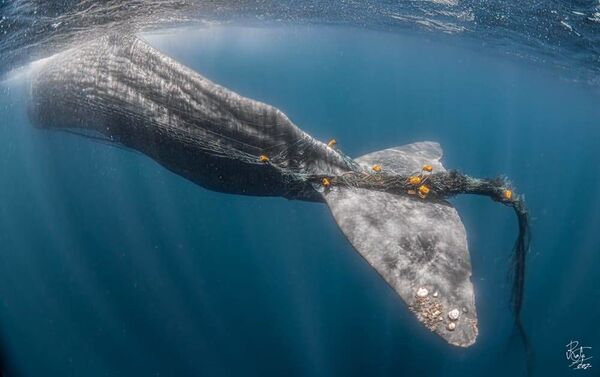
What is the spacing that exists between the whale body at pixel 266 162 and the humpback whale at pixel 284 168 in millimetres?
16

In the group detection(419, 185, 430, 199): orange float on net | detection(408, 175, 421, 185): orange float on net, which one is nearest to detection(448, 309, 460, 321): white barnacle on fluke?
detection(419, 185, 430, 199): orange float on net

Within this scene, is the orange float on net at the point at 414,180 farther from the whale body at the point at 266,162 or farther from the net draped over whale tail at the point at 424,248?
the whale body at the point at 266,162

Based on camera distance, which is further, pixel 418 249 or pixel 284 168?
pixel 284 168

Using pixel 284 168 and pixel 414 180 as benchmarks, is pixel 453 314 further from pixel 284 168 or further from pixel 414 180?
pixel 284 168

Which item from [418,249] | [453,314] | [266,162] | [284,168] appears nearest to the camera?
[453,314]

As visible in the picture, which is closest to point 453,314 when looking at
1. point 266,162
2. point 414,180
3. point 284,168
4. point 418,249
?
point 418,249

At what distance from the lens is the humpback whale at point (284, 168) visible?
4945 mm

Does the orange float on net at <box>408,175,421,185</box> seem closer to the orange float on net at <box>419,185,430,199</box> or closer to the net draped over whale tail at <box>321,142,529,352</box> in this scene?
the orange float on net at <box>419,185,430,199</box>

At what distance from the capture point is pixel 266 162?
6.34 metres

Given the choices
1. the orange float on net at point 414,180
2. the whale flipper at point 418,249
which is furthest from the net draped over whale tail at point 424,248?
the orange float on net at point 414,180

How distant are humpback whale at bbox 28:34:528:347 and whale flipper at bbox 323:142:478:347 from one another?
0.02 metres

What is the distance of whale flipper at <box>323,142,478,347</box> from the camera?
166 inches

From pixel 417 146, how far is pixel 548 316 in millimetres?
13258

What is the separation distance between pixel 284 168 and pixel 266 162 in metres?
0.33
